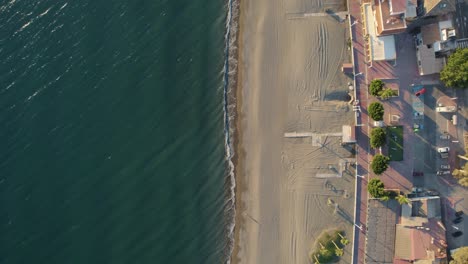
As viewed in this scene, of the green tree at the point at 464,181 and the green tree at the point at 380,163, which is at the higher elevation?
the green tree at the point at 380,163

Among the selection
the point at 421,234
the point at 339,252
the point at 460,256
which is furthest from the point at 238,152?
the point at 460,256

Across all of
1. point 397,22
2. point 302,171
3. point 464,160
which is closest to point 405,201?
point 464,160

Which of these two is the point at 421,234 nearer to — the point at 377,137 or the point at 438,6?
the point at 377,137

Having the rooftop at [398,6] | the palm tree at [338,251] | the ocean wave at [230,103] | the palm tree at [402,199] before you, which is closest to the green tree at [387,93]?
the rooftop at [398,6]

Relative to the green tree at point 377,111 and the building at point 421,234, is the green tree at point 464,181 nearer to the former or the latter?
the building at point 421,234

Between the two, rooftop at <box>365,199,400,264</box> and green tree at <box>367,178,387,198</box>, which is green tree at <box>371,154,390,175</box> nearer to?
green tree at <box>367,178,387,198</box>

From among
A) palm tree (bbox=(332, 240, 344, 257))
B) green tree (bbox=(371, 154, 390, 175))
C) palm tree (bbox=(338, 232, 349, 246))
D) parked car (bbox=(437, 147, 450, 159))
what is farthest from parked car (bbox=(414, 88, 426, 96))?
palm tree (bbox=(332, 240, 344, 257))

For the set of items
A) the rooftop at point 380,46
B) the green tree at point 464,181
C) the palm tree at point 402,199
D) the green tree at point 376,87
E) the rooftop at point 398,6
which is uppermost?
the rooftop at point 398,6
